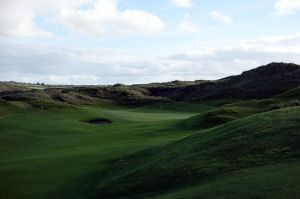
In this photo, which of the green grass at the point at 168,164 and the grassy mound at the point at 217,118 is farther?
the grassy mound at the point at 217,118

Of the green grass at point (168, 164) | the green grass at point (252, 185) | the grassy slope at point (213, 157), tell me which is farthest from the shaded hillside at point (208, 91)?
the green grass at point (252, 185)

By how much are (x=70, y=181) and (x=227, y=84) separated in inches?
4886

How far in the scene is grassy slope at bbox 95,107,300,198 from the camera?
23875 millimetres

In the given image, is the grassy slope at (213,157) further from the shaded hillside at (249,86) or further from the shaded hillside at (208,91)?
the shaded hillside at (249,86)

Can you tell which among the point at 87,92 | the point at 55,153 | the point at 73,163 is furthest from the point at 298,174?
the point at 87,92

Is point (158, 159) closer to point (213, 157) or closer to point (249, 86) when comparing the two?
point (213, 157)

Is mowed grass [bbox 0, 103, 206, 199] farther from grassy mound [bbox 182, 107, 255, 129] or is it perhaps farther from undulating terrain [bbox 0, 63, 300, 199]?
grassy mound [bbox 182, 107, 255, 129]

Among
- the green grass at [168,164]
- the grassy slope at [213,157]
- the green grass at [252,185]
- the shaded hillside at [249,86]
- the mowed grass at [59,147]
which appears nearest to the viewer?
the green grass at [252,185]

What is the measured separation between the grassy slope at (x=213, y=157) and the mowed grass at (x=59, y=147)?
2.42 meters

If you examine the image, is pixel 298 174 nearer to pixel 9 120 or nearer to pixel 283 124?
pixel 283 124

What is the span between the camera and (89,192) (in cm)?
2744

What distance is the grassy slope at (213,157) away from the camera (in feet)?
78.3

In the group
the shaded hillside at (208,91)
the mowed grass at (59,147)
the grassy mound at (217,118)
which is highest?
the shaded hillside at (208,91)

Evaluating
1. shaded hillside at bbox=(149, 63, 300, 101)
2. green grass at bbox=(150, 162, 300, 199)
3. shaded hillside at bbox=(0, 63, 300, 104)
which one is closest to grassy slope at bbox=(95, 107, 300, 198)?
green grass at bbox=(150, 162, 300, 199)
